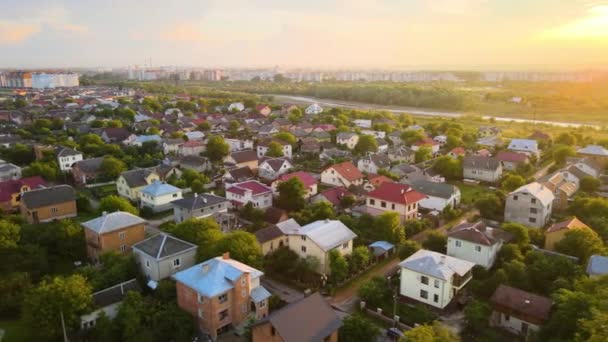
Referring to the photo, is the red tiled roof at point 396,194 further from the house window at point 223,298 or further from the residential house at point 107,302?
the residential house at point 107,302

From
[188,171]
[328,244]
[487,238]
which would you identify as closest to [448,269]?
[487,238]

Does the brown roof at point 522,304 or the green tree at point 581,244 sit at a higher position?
the green tree at point 581,244

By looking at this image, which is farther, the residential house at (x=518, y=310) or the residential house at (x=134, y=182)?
the residential house at (x=134, y=182)

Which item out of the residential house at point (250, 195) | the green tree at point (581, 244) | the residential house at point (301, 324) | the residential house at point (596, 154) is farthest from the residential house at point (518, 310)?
the residential house at point (596, 154)

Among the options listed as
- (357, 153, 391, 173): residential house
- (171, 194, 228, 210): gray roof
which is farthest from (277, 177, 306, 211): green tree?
(357, 153, 391, 173): residential house

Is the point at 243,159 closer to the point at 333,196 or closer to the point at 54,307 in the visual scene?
the point at 333,196

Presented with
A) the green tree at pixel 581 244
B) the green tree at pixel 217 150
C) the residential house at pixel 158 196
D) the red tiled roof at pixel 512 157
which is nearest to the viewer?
the green tree at pixel 581 244

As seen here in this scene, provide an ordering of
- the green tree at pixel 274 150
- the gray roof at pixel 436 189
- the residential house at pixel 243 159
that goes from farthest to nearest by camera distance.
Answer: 1. the green tree at pixel 274 150
2. the residential house at pixel 243 159
3. the gray roof at pixel 436 189

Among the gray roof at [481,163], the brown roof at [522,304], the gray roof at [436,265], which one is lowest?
the brown roof at [522,304]
